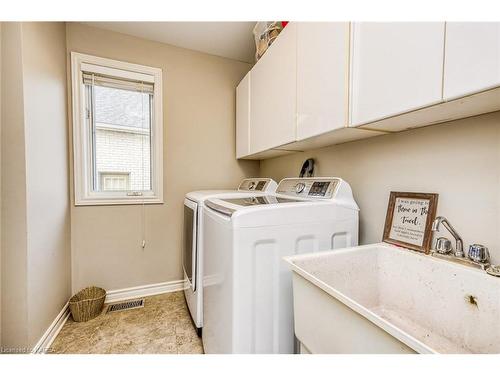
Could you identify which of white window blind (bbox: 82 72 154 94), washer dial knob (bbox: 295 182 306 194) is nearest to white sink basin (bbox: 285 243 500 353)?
washer dial knob (bbox: 295 182 306 194)

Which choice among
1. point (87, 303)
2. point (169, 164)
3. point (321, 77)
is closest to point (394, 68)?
point (321, 77)

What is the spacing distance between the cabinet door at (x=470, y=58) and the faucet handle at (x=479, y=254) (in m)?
0.59

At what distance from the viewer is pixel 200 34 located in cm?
211

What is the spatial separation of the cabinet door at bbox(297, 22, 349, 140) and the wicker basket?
2.10 metres

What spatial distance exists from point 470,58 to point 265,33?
1.47 metres

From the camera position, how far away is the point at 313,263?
36.6 inches

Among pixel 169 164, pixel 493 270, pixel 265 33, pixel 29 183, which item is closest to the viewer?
pixel 493 270

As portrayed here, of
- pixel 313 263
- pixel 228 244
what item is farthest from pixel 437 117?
pixel 228 244

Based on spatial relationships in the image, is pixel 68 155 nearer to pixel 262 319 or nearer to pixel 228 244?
pixel 228 244

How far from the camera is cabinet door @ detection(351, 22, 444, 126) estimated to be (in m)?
0.71

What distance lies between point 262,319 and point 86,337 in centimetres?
147

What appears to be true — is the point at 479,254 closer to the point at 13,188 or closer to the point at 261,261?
the point at 261,261

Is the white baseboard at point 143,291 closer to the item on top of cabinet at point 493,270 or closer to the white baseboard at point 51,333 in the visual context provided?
the white baseboard at point 51,333

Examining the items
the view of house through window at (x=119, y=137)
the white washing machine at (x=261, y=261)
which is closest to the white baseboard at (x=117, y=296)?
the view of house through window at (x=119, y=137)
